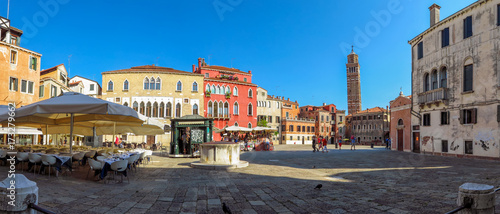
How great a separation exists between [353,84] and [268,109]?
4915 cm

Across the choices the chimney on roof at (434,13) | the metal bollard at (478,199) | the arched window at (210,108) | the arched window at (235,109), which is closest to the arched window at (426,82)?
the chimney on roof at (434,13)

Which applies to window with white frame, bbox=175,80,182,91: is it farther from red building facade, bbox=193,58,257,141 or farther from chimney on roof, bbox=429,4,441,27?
chimney on roof, bbox=429,4,441,27

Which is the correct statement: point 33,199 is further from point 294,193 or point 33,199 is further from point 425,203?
point 425,203

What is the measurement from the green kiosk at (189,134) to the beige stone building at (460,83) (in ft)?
55.9

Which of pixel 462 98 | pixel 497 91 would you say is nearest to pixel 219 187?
pixel 497 91

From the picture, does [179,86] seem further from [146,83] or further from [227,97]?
[227,97]

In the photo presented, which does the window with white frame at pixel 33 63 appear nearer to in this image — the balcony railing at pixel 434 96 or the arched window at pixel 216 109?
the arched window at pixel 216 109

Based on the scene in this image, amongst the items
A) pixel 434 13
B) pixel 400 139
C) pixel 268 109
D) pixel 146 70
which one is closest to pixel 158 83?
pixel 146 70

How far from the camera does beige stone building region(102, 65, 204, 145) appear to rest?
127ft

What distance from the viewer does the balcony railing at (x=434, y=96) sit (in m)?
22.5

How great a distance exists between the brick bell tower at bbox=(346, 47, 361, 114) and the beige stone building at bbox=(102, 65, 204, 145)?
2706 inches

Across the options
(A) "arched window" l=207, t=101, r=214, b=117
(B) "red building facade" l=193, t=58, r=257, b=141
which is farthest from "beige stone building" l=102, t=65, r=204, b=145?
(B) "red building facade" l=193, t=58, r=257, b=141

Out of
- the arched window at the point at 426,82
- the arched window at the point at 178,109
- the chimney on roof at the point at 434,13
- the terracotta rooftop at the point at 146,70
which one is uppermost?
the chimney on roof at the point at 434,13

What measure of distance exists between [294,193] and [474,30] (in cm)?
2012
